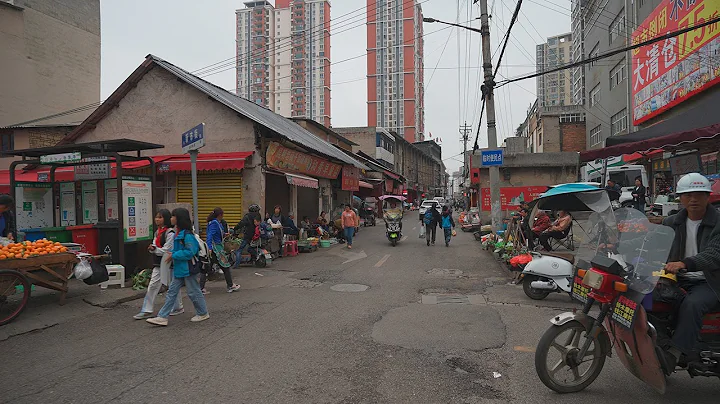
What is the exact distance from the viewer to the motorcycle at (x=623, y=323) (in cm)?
350

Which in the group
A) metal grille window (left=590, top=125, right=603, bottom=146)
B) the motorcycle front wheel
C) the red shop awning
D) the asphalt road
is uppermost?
metal grille window (left=590, top=125, right=603, bottom=146)

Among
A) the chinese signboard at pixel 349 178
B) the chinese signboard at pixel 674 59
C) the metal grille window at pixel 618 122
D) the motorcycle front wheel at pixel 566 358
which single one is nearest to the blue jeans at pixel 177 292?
the motorcycle front wheel at pixel 566 358

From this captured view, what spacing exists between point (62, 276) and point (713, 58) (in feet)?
62.7

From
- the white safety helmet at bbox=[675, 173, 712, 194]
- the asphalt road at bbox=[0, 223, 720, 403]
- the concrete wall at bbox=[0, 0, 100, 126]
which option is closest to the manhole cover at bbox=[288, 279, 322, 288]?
the asphalt road at bbox=[0, 223, 720, 403]

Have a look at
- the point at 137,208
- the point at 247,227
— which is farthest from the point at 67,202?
the point at 247,227

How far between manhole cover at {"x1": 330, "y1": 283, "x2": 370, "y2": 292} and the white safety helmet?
5.78 meters

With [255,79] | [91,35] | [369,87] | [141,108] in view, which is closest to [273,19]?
[255,79]

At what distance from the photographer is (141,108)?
1548 centimetres

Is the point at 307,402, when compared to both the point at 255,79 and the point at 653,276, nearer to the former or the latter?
the point at 653,276

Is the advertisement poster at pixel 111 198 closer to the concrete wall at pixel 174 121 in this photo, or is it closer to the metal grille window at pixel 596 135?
the concrete wall at pixel 174 121

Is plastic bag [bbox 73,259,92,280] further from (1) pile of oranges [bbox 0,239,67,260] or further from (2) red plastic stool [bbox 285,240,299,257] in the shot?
(2) red plastic stool [bbox 285,240,299,257]

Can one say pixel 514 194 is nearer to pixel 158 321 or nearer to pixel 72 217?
pixel 72 217

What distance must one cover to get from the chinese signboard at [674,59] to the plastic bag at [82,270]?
716 inches

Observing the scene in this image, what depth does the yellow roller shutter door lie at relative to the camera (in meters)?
14.4
